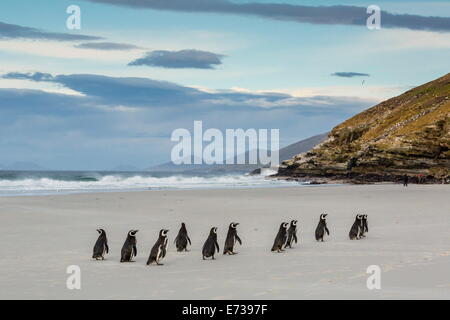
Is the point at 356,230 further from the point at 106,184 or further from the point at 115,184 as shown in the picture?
the point at 115,184

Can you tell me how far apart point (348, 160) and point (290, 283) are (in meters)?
66.7

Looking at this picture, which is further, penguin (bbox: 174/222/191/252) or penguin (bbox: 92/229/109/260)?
penguin (bbox: 174/222/191/252)

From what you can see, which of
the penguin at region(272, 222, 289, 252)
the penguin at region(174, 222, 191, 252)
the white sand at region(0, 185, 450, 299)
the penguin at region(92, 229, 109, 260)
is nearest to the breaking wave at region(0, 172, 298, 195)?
the white sand at region(0, 185, 450, 299)

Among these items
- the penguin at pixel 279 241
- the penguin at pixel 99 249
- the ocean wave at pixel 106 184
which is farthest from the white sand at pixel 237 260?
the ocean wave at pixel 106 184

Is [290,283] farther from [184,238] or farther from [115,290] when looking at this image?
[184,238]

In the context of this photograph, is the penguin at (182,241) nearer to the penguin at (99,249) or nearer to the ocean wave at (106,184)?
the penguin at (99,249)

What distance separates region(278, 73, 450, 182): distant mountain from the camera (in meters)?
66.5

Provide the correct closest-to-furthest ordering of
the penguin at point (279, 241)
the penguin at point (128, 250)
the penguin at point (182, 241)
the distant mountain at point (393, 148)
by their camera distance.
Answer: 1. the penguin at point (128, 250)
2. the penguin at point (279, 241)
3. the penguin at point (182, 241)
4. the distant mountain at point (393, 148)

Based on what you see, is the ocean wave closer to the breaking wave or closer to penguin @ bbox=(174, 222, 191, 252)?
the breaking wave

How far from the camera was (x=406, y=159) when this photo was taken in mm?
67375

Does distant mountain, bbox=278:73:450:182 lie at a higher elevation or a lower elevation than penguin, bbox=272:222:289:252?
higher

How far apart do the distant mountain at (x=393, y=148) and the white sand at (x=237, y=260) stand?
4207 cm

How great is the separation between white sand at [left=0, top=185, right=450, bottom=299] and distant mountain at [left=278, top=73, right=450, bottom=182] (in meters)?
42.1

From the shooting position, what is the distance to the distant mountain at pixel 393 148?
6650cm
